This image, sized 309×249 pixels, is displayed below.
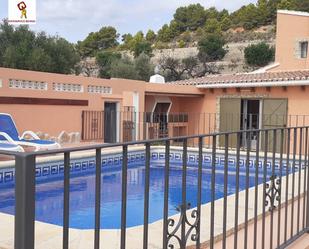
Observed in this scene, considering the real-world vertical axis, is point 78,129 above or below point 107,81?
below

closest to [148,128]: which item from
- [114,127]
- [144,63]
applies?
[114,127]

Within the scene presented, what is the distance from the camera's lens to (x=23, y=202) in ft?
4.43

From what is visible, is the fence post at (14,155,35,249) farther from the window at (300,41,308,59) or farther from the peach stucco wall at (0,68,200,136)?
the window at (300,41,308,59)

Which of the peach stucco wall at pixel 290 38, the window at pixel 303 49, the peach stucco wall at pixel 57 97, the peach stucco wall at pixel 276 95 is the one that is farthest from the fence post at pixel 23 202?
the window at pixel 303 49

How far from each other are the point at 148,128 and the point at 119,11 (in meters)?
37.5

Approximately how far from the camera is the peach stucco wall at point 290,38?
19.1 m

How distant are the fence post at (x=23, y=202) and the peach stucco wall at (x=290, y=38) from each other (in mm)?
19196

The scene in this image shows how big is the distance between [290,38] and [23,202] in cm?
1989

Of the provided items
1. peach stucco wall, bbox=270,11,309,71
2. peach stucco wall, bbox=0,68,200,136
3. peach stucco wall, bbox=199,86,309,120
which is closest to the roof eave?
peach stucco wall, bbox=199,86,309,120

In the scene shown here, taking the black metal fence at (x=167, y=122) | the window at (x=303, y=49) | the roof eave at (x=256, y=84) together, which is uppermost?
the window at (x=303, y=49)

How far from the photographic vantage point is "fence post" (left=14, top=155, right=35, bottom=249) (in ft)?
4.43

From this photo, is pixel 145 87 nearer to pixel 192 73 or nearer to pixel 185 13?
pixel 192 73

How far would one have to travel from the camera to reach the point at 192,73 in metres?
38.8

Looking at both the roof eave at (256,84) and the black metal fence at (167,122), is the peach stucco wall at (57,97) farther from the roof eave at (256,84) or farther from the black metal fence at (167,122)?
the roof eave at (256,84)
